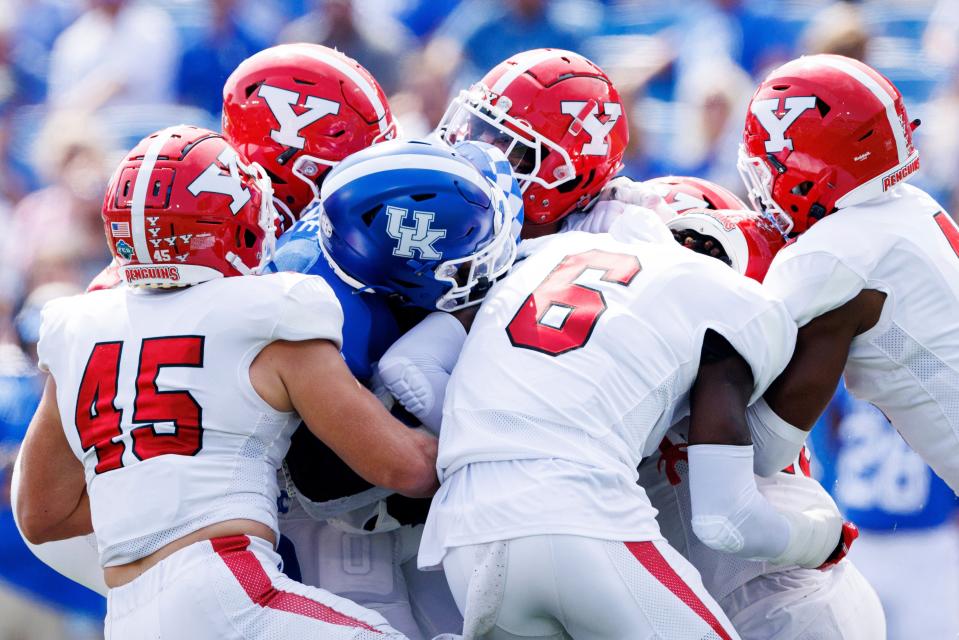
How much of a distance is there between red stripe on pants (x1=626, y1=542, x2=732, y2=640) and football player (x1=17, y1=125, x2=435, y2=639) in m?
0.60

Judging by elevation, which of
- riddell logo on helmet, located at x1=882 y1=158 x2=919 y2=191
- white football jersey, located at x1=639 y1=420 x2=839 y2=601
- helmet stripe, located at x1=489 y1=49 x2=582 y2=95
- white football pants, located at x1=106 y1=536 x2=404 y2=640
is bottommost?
white football jersey, located at x1=639 y1=420 x2=839 y2=601

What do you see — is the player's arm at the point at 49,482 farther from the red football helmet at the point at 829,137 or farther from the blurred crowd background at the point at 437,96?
the blurred crowd background at the point at 437,96

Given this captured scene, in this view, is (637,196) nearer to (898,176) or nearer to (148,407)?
(898,176)

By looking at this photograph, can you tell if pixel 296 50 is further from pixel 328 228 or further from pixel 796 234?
pixel 796 234

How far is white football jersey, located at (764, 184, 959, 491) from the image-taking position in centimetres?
327

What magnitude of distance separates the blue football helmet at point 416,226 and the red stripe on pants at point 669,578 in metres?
0.89

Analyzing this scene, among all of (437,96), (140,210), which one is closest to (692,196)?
(140,210)

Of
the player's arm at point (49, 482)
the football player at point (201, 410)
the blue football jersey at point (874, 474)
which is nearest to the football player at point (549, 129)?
the football player at point (201, 410)

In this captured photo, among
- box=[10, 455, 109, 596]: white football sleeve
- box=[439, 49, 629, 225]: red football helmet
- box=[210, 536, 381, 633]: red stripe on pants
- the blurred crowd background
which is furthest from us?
the blurred crowd background

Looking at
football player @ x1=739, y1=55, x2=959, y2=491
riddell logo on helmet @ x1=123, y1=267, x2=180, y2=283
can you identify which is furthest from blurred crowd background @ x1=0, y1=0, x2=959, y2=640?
riddell logo on helmet @ x1=123, y1=267, x2=180, y2=283

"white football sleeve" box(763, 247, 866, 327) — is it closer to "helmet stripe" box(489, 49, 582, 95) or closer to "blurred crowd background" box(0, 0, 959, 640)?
"helmet stripe" box(489, 49, 582, 95)

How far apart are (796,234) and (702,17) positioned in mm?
3422

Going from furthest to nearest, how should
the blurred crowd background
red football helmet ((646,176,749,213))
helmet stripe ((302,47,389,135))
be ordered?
the blurred crowd background → red football helmet ((646,176,749,213)) → helmet stripe ((302,47,389,135))

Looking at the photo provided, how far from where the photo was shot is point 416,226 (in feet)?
10.5
